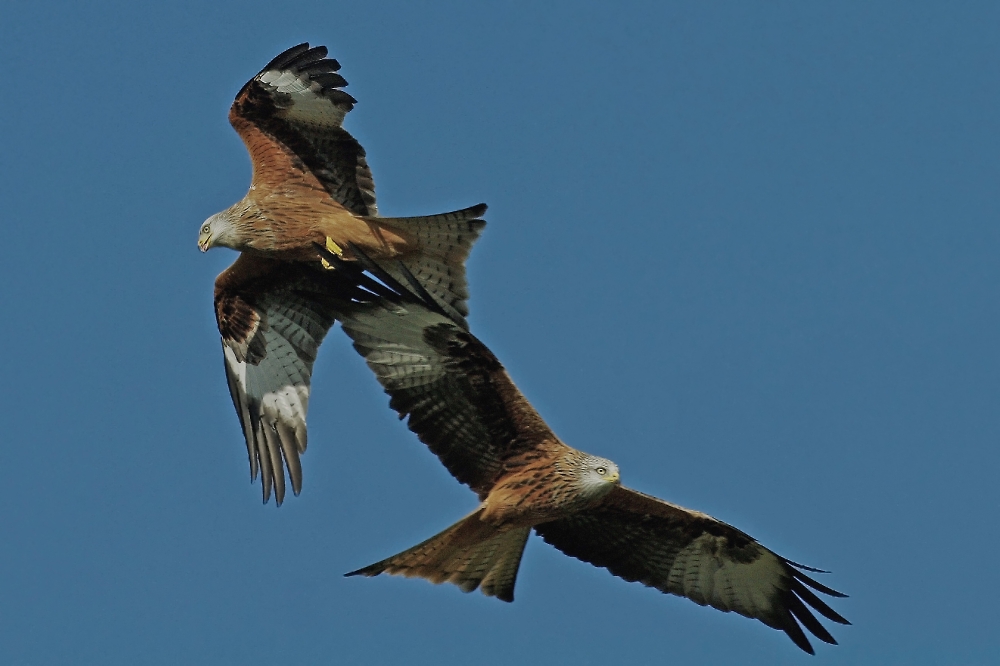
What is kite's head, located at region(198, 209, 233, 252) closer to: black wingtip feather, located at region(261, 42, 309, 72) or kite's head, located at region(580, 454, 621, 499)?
black wingtip feather, located at region(261, 42, 309, 72)

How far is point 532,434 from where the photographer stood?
379 inches

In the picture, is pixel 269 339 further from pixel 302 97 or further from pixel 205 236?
pixel 302 97

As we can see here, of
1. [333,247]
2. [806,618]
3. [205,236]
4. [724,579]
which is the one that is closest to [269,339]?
[205,236]

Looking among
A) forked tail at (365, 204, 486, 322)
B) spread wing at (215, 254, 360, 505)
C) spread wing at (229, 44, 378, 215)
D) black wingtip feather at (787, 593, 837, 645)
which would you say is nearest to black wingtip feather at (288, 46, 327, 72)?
spread wing at (229, 44, 378, 215)

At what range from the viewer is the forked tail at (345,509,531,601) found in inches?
377

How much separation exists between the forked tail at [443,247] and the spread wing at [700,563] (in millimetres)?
1759

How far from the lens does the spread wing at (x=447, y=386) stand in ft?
31.0

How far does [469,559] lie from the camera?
9.91m

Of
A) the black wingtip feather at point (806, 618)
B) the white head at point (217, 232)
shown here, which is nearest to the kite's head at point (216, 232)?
the white head at point (217, 232)

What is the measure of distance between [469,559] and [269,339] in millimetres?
2740

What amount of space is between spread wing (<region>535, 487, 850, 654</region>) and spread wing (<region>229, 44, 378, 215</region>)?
2.88 meters

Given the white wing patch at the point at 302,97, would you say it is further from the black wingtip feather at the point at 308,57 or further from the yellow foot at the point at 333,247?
the yellow foot at the point at 333,247

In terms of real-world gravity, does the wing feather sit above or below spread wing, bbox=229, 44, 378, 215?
below

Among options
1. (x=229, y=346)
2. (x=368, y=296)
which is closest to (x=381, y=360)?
(x=368, y=296)
